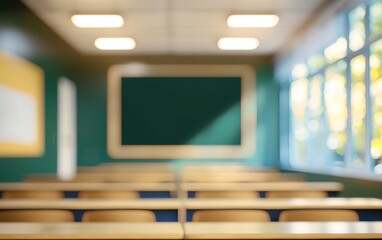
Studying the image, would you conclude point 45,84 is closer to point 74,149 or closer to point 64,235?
point 74,149

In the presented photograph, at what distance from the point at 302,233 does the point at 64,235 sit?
991mm

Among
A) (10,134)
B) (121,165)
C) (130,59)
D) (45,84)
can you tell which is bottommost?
(121,165)

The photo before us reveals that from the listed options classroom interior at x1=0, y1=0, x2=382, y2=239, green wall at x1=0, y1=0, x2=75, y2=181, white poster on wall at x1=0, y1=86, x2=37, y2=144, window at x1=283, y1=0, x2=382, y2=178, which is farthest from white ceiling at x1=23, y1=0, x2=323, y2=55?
white poster on wall at x1=0, y1=86, x2=37, y2=144

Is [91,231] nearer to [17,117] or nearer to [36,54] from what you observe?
[17,117]

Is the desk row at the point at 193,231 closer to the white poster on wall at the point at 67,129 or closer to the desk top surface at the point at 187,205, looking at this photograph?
the desk top surface at the point at 187,205

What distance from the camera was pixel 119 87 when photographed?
9859 millimetres

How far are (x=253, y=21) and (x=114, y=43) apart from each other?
2.59 m

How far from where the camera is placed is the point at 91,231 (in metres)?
2.30

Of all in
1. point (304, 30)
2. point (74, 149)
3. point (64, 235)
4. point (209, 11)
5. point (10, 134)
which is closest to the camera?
point (64, 235)

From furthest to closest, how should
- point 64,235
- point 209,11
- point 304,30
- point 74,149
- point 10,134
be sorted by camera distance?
point 74,149 < point 304,30 < point 209,11 < point 10,134 < point 64,235

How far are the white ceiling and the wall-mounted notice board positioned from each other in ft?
1.62

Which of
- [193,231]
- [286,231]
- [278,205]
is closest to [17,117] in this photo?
[278,205]

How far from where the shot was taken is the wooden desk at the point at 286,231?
87.8 inches

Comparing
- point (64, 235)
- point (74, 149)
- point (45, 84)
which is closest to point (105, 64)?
point (74, 149)
